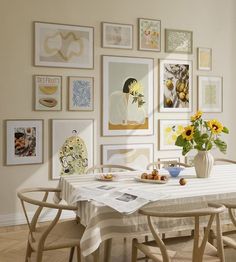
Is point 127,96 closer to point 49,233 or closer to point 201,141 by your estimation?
point 201,141

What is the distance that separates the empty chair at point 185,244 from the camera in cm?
238

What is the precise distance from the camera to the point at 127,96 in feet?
17.6

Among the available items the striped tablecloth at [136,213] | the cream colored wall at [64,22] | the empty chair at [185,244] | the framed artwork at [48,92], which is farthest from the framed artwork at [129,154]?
the empty chair at [185,244]

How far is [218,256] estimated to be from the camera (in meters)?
2.55

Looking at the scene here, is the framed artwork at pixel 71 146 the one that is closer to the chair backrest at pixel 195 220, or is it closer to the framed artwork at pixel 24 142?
the framed artwork at pixel 24 142

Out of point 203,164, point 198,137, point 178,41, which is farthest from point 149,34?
point 203,164

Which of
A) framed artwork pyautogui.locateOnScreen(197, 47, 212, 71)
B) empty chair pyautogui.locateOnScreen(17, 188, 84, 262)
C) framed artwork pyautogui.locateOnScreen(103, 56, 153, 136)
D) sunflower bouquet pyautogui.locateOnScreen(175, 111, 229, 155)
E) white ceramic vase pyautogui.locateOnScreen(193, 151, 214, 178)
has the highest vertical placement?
framed artwork pyautogui.locateOnScreen(197, 47, 212, 71)

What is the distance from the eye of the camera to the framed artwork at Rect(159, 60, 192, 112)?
18.3 feet

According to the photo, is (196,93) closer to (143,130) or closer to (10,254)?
(143,130)

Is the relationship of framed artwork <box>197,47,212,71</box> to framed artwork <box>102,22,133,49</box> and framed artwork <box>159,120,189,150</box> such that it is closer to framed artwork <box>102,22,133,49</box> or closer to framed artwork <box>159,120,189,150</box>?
framed artwork <box>159,120,189,150</box>

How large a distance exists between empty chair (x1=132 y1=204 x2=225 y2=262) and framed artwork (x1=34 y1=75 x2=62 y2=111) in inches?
104

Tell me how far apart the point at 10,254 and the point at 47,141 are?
157 centimetres

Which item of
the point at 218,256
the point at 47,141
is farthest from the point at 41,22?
the point at 218,256

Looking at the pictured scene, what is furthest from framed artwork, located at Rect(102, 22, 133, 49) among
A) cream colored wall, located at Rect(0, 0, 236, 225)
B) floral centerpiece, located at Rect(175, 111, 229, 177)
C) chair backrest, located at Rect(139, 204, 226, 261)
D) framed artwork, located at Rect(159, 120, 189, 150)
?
chair backrest, located at Rect(139, 204, 226, 261)
